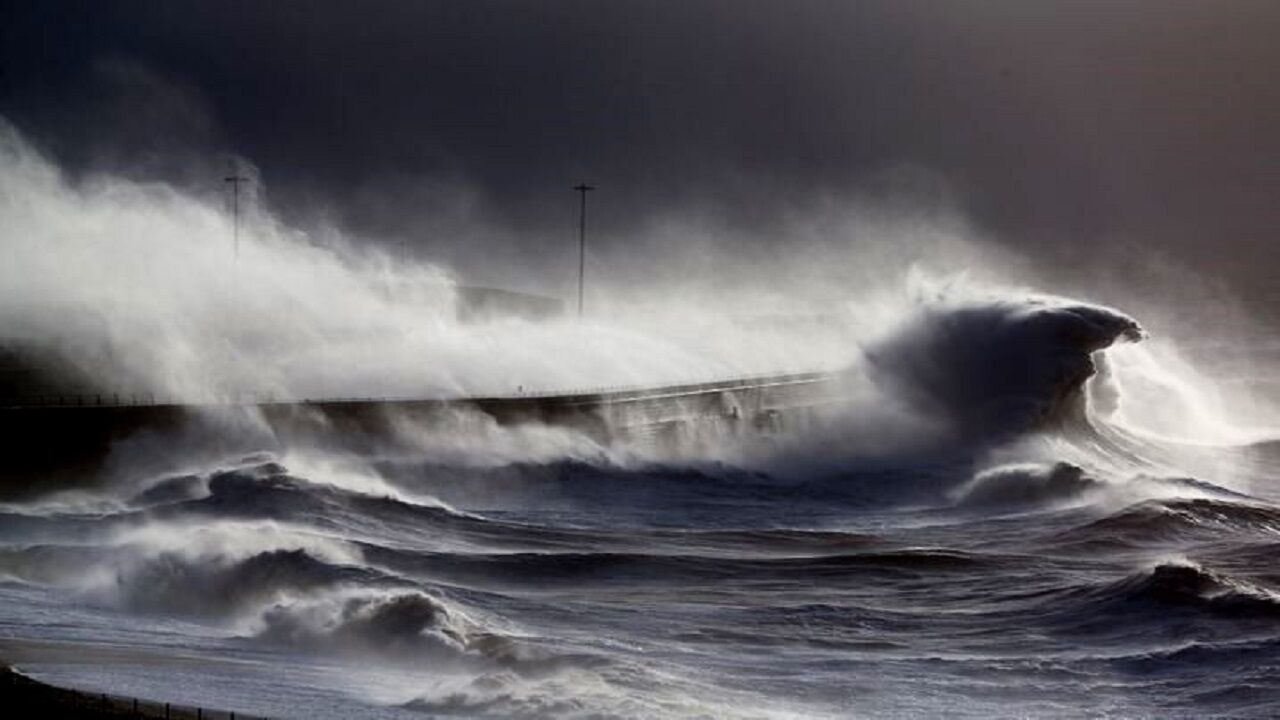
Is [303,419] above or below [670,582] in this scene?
above

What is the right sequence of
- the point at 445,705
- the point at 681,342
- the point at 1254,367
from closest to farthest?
the point at 445,705 → the point at 681,342 → the point at 1254,367

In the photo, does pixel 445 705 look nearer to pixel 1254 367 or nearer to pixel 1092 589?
pixel 1092 589

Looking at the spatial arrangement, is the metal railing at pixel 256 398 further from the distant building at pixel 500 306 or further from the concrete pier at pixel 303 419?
the distant building at pixel 500 306

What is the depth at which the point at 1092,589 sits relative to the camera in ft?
83.0

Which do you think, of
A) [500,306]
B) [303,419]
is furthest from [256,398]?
[500,306]

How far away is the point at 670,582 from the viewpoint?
26.4m

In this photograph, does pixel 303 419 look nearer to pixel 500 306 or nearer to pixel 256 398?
pixel 256 398

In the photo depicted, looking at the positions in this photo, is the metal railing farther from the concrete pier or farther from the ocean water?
the ocean water

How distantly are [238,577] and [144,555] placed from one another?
1.67 meters

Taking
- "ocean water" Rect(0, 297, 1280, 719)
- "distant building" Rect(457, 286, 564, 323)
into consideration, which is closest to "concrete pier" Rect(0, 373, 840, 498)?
"ocean water" Rect(0, 297, 1280, 719)

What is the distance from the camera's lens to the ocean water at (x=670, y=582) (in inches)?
781

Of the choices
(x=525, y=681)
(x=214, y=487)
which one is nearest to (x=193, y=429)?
(x=214, y=487)

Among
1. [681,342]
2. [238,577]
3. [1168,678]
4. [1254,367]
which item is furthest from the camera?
[1254,367]

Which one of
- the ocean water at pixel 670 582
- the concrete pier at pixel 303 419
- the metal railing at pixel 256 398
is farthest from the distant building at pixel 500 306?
the ocean water at pixel 670 582
